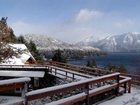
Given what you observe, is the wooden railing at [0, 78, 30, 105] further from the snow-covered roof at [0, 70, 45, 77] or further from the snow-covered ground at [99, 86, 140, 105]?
the snow-covered roof at [0, 70, 45, 77]

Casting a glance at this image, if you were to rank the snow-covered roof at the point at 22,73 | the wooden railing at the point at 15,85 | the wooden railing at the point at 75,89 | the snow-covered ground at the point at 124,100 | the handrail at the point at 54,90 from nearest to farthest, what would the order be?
1. the wooden railing at the point at 15,85
2. the handrail at the point at 54,90
3. the wooden railing at the point at 75,89
4. the snow-covered ground at the point at 124,100
5. the snow-covered roof at the point at 22,73

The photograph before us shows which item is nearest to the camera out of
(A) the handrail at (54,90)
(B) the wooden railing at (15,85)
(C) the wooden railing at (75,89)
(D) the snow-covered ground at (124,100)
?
(B) the wooden railing at (15,85)

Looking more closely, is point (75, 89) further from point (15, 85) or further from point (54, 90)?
point (15, 85)

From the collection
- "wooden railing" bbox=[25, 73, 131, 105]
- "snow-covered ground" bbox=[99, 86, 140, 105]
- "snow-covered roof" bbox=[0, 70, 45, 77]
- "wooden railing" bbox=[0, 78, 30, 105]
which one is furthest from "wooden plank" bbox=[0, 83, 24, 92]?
"snow-covered roof" bbox=[0, 70, 45, 77]

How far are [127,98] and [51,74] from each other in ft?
60.4

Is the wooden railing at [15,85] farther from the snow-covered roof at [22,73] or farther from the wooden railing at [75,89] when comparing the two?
the snow-covered roof at [22,73]

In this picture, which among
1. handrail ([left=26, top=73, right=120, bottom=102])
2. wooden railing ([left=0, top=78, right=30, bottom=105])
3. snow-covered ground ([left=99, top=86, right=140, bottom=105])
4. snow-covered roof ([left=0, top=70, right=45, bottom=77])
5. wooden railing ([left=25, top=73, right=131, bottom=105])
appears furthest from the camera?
snow-covered roof ([left=0, top=70, right=45, bottom=77])

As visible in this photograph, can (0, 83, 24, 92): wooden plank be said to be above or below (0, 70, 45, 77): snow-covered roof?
above

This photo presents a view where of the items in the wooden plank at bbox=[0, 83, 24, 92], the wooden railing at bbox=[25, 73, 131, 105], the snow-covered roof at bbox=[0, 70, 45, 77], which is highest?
the wooden plank at bbox=[0, 83, 24, 92]

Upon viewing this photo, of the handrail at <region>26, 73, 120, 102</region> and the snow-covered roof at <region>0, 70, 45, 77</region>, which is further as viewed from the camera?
the snow-covered roof at <region>0, 70, 45, 77</region>

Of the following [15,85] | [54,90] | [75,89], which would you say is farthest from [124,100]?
[15,85]

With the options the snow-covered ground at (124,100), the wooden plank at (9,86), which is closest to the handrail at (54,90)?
the wooden plank at (9,86)

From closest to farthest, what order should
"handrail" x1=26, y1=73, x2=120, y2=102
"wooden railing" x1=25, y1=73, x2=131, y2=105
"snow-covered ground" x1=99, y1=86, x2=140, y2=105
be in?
1. "handrail" x1=26, y1=73, x2=120, y2=102
2. "wooden railing" x1=25, y1=73, x2=131, y2=105
3. "snow-covered ground" x1=99, y1=86, x2=140, y2=105

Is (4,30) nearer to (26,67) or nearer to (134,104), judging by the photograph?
(26,67)
